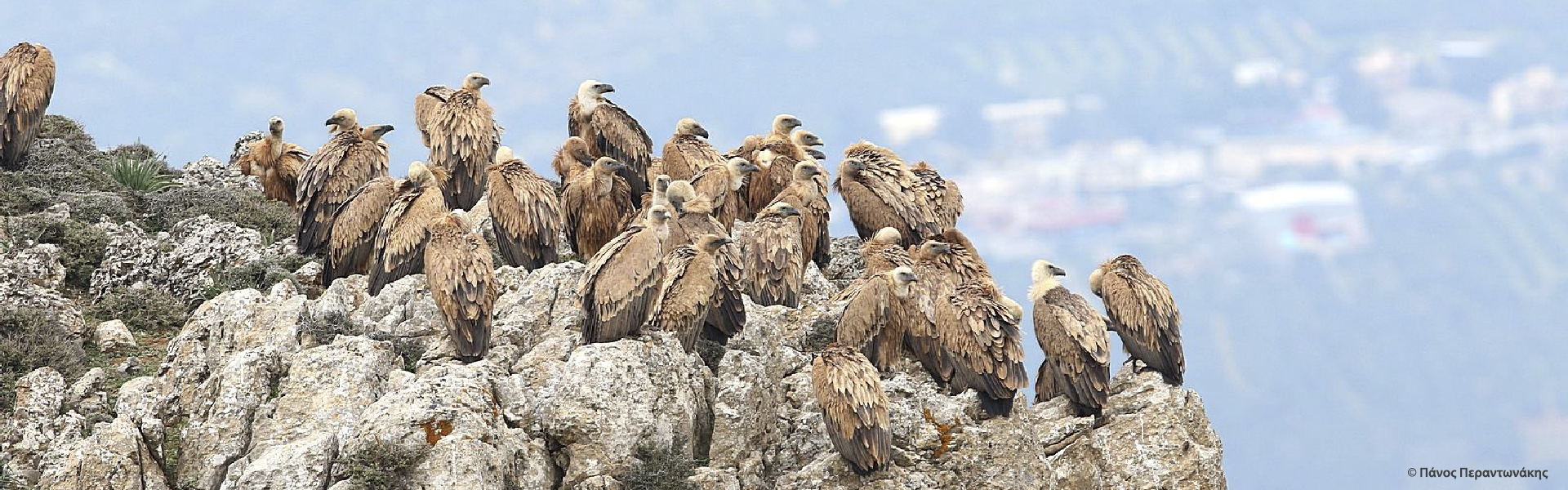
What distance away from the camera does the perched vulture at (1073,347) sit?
1359 centimetres

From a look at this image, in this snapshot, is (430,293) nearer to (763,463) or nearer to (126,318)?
(763,463)

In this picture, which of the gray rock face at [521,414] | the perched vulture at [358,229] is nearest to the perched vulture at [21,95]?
the perched vulture at [358,229]

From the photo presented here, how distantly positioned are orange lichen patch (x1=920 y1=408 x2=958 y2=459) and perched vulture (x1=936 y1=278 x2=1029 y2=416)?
44cm

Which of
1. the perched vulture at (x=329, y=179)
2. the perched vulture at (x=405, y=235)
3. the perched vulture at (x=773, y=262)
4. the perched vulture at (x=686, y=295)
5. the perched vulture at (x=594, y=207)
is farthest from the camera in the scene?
the perched vulture at (x=329, y=179)

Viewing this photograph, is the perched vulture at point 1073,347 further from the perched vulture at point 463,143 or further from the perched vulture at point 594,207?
the perched vulture at point 463,143

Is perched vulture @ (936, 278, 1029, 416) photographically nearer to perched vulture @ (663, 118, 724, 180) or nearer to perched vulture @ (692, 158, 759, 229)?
perched vulture @ (692, 158, 759, 229)

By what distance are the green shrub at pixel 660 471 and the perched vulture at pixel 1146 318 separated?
4670 millimetres

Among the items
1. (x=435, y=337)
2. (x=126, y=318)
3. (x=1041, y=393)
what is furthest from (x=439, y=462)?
(x=126, y=318)

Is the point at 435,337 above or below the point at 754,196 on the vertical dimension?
below

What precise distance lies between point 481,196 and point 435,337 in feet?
18.9

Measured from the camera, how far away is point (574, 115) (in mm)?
19766

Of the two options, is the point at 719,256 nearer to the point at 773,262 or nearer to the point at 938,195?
the point at 773,262

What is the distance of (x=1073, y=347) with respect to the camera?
1366cm

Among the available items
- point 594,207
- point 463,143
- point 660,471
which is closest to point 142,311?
point 463,143
